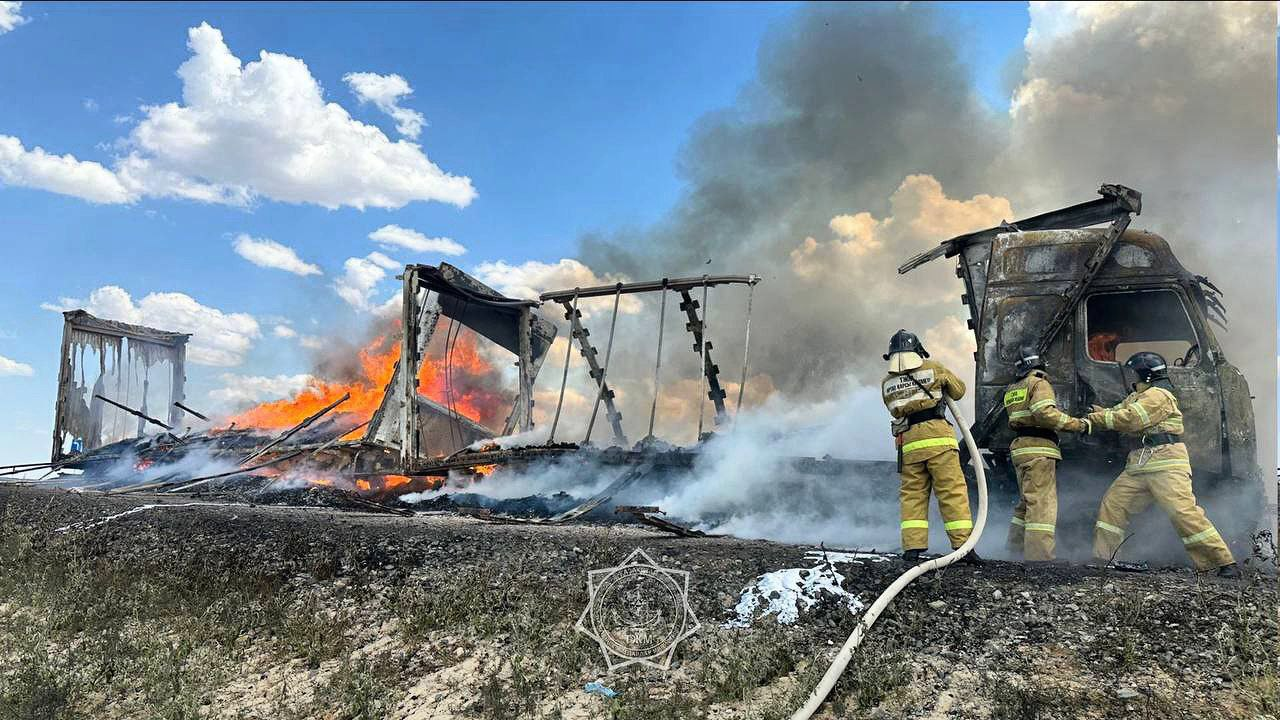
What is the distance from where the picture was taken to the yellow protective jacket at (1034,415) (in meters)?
6.08

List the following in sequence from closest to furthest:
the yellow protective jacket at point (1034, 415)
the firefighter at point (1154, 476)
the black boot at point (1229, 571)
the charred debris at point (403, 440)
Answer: the black boot at point (1229, 571) < the firefighter at point (1154, 476) < the yellow protective jacket at point (1034, 415) < the charred debris at point (403, 440)

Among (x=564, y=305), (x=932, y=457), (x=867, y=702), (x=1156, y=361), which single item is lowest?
(x=867, y=702)

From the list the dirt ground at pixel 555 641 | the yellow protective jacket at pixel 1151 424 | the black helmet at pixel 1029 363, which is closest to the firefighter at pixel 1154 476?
the yellow protective jacket at pixel 1151 424

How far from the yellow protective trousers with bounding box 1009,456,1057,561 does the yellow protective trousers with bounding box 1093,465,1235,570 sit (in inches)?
17.5

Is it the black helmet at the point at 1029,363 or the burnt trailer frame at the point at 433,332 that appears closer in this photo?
the black helmet at the point at 1029,363

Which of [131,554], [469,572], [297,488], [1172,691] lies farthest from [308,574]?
[297,488]

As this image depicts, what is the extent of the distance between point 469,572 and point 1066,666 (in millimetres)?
3916

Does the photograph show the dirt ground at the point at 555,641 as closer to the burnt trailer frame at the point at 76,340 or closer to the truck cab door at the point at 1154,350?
the truck cab door at the point at 1154,350

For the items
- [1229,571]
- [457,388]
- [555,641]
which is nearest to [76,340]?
[457,388]

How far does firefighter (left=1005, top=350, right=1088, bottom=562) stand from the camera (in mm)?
6129

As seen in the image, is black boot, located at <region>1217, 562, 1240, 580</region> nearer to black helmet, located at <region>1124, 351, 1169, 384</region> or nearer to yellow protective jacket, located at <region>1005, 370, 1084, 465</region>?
yellow protective jacket, located at <region>1005, 370, 1084, 465</region>

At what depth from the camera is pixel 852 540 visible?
27.2 feet

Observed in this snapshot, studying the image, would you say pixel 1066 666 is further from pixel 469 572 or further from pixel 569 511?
pixel 569 511

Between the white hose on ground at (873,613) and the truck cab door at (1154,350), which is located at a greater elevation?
the truck cab door at (1154,350)
